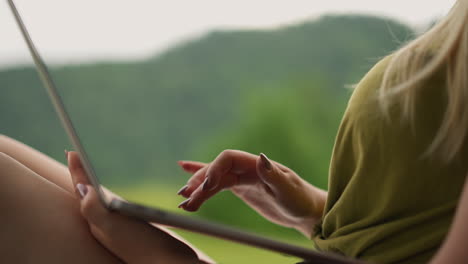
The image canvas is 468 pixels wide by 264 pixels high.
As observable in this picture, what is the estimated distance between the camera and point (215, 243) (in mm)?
2854

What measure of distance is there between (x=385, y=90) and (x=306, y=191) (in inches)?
6.7

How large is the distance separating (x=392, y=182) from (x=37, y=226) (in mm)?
266

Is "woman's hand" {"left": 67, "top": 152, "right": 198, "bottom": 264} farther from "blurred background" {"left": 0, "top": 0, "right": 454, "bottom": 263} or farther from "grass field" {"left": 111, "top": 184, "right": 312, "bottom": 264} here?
"blurred background" {"left": 0, "top": 0, "right": 454, "bottom": 263}

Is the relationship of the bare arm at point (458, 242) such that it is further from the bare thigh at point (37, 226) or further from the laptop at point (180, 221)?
the bare thigh at point (37, 226)

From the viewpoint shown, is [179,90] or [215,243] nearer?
[215,243]

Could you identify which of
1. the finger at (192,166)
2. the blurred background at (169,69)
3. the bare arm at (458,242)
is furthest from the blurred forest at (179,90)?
the bare arm at (458,242)

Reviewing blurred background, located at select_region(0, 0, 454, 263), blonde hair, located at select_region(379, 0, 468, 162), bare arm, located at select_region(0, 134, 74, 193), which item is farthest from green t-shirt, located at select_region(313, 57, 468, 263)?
blurred background, located at select_region(0, 0, 454, 263)

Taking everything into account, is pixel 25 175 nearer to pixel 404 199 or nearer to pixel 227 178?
pixel 227 178

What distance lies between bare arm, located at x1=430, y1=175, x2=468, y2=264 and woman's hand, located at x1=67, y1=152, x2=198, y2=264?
18 centimetres

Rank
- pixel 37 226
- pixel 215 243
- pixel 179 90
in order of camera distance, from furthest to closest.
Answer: pixel 179 90, pixel 215 243, pixel 37 226

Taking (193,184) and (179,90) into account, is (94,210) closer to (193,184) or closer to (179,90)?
(193,184)

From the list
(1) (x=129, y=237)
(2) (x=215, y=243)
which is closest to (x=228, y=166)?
(1) (x=129, y=237)

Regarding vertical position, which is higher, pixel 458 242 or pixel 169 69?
pixel 458 242

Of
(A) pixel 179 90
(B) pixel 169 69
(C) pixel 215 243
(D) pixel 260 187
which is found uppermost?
(D) pixel 260 187
